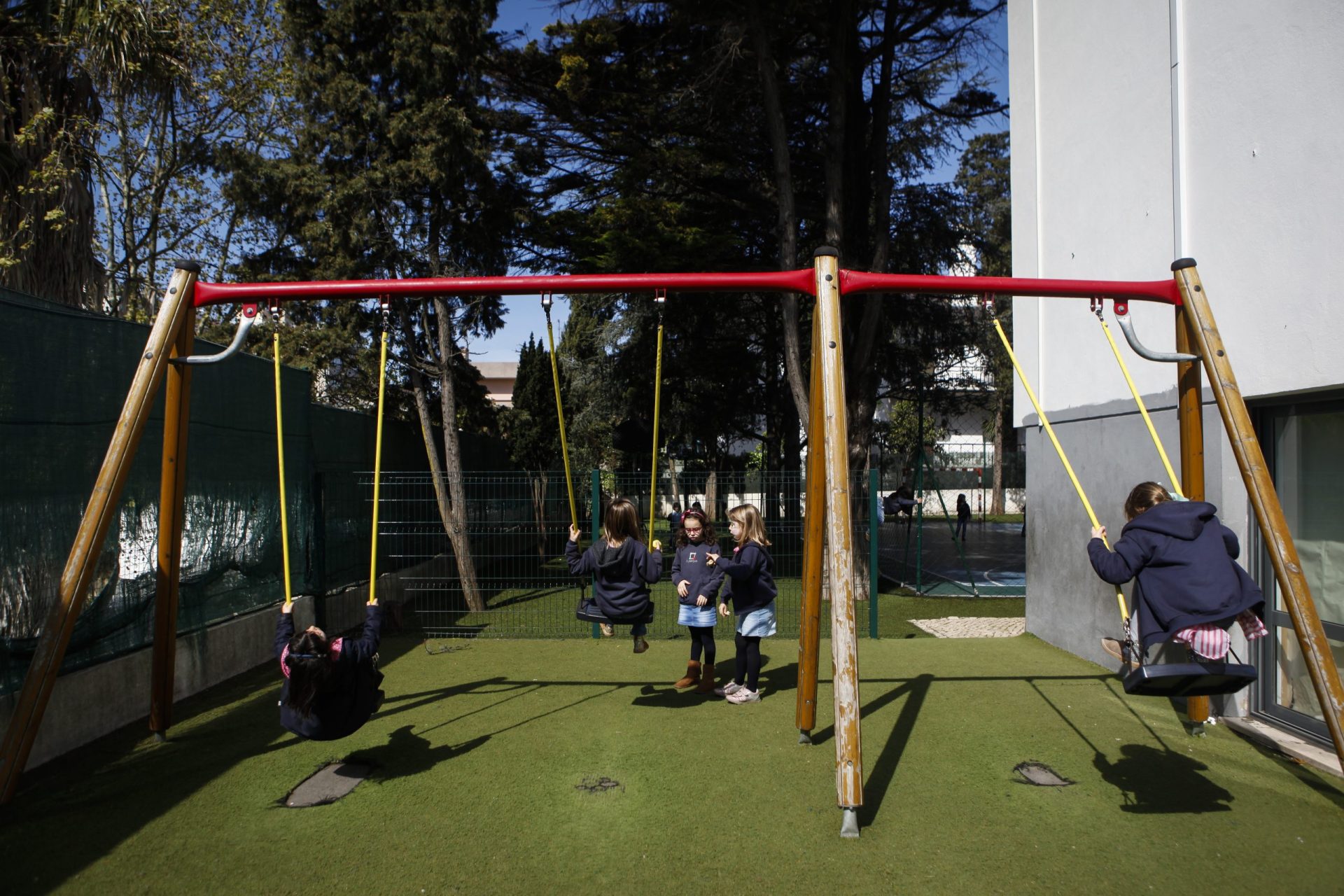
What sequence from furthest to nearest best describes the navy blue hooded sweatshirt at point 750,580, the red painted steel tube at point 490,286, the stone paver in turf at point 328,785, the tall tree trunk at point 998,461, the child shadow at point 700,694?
the tall tree trunk at point 998,461, the child shadow at point 700,694, the navy blue hooded sweatshirt at point 750,580, the red painted steel tube at point 490,286, the stone paver in turf at point 328,785

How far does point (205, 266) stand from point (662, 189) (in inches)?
327

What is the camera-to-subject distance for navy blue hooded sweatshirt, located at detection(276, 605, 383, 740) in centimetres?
486

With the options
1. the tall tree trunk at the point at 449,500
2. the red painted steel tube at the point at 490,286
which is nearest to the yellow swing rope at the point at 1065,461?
the red painted steel tube at the point at 490,286

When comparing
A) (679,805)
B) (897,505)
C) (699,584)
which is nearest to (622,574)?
(699,584)

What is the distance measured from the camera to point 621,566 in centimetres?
657

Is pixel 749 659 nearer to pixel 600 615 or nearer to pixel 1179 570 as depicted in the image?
pixel 600 615

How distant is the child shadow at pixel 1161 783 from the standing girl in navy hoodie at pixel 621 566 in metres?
3.13

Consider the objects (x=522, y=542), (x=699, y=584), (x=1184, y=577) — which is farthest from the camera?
(x=522, y=542)

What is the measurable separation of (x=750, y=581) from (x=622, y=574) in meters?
0.99

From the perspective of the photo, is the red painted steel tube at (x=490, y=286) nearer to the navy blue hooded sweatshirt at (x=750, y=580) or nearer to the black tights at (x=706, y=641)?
the navy blue hooded sweatshirt at (x=750, y=580)

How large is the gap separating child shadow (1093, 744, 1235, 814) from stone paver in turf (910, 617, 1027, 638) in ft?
13.9

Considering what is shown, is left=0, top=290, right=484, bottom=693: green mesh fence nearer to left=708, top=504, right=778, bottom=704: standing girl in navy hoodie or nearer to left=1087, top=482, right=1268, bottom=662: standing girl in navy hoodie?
left=708, top=504, right=778, bottom=704: standing girl in navy hoodie

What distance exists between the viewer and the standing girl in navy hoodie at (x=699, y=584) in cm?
699

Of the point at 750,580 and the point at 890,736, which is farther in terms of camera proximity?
the point at 750,580
